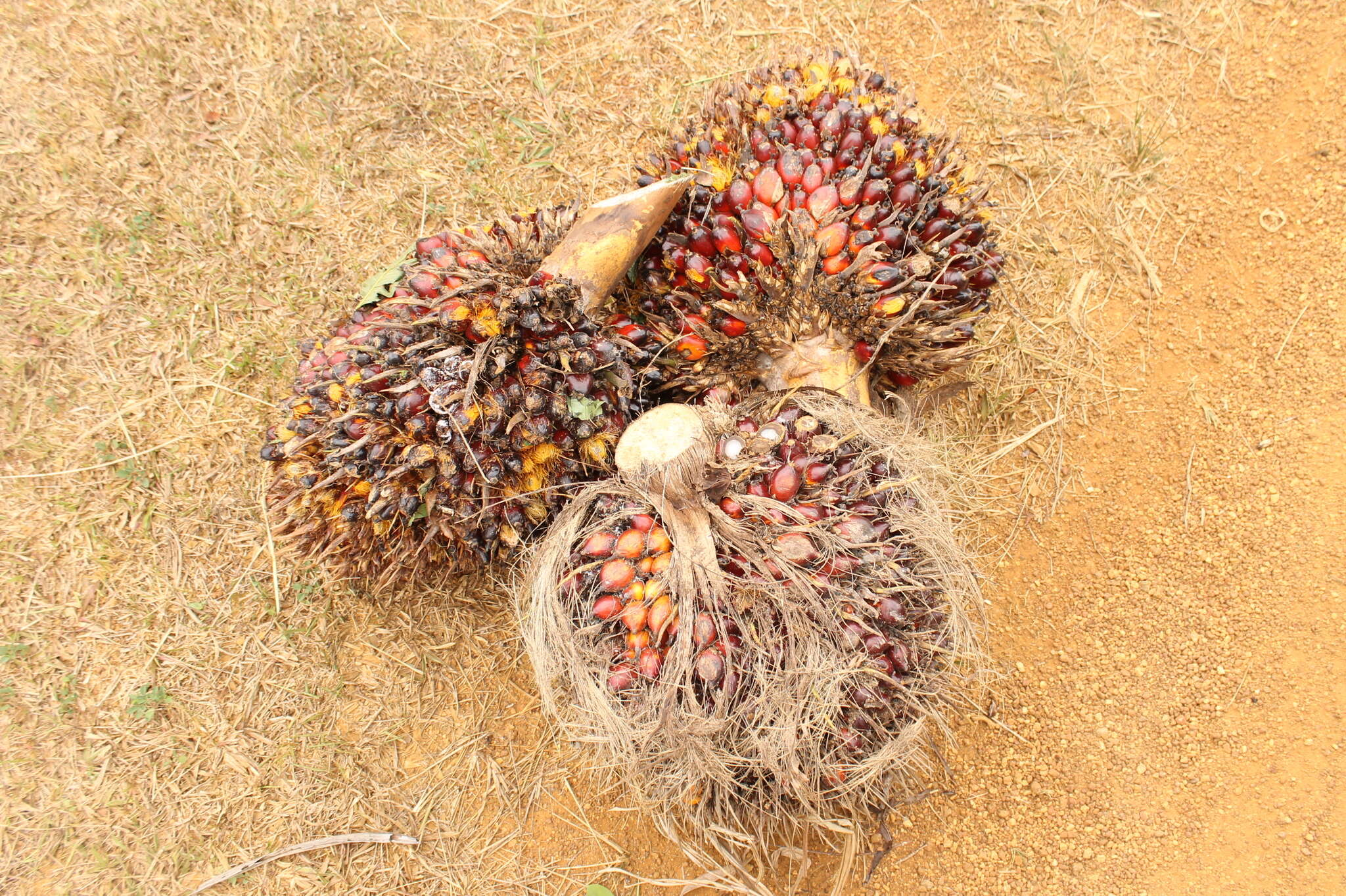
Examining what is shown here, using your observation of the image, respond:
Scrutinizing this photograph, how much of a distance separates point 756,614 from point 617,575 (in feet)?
1.18

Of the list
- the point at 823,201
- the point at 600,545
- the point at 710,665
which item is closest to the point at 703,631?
the point at 710,665

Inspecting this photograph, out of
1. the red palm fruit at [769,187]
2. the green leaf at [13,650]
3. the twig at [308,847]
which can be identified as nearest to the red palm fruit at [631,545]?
the red palm fruit at [769,187]

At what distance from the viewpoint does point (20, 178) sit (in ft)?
10.7

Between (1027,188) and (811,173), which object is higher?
(811,173)

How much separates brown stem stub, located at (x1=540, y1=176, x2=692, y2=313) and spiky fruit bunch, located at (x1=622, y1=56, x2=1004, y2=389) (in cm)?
14

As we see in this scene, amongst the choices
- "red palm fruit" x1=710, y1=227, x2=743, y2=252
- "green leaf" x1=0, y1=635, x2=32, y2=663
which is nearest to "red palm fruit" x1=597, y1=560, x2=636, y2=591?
"red palm fruit" x1=710, y1=227, x2=743, y2=252

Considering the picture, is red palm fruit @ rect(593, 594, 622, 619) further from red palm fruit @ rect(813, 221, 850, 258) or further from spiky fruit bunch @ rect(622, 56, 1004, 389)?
red palm fruit @ rect(813, 221, 850, 258)

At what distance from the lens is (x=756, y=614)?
1.88 metres

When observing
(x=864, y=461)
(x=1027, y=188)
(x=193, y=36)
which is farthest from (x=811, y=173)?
(x=193, y=36)

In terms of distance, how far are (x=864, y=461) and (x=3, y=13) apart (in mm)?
4244

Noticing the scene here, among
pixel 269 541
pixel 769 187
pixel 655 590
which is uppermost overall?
pixel 769 187

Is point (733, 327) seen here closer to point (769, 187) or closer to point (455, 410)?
point (769, 187)

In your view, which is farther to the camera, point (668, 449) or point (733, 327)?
point (733, 327)

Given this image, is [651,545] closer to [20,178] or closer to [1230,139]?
[1230,139]
